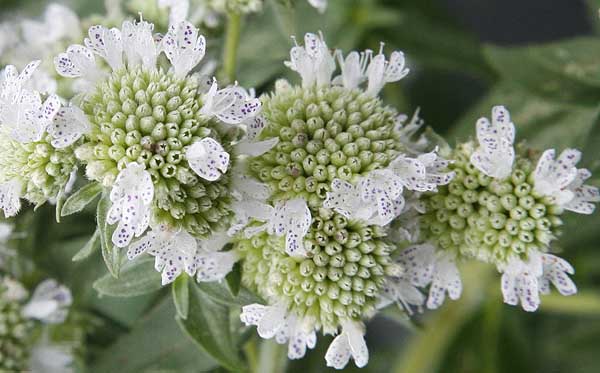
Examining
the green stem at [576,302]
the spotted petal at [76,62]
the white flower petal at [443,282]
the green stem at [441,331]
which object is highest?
the spotted petal at [76,62]

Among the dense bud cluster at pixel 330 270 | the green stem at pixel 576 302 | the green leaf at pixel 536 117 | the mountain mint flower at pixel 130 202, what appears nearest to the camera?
the mountain mint flower at pixel 130 202

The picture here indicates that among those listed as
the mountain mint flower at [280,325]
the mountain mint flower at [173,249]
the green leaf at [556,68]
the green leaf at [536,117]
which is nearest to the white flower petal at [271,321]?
the mountain mint flower at [280,325]

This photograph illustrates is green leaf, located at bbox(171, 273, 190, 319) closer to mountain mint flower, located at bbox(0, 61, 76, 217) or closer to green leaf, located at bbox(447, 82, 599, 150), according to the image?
mountain mint flower, located at bbox(0, 61, 76, 217)

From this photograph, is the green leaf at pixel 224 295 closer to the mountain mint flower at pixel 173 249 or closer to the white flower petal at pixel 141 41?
the mountain mint flower at pixel 173 249

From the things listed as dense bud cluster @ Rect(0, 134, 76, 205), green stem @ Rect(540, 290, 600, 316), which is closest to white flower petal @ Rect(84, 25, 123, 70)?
dense bud cluster @ Rect(0, 134, 76, 205)

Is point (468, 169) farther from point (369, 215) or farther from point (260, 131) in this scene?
point (260, 131)

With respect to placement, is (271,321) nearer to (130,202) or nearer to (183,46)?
(130,202)
